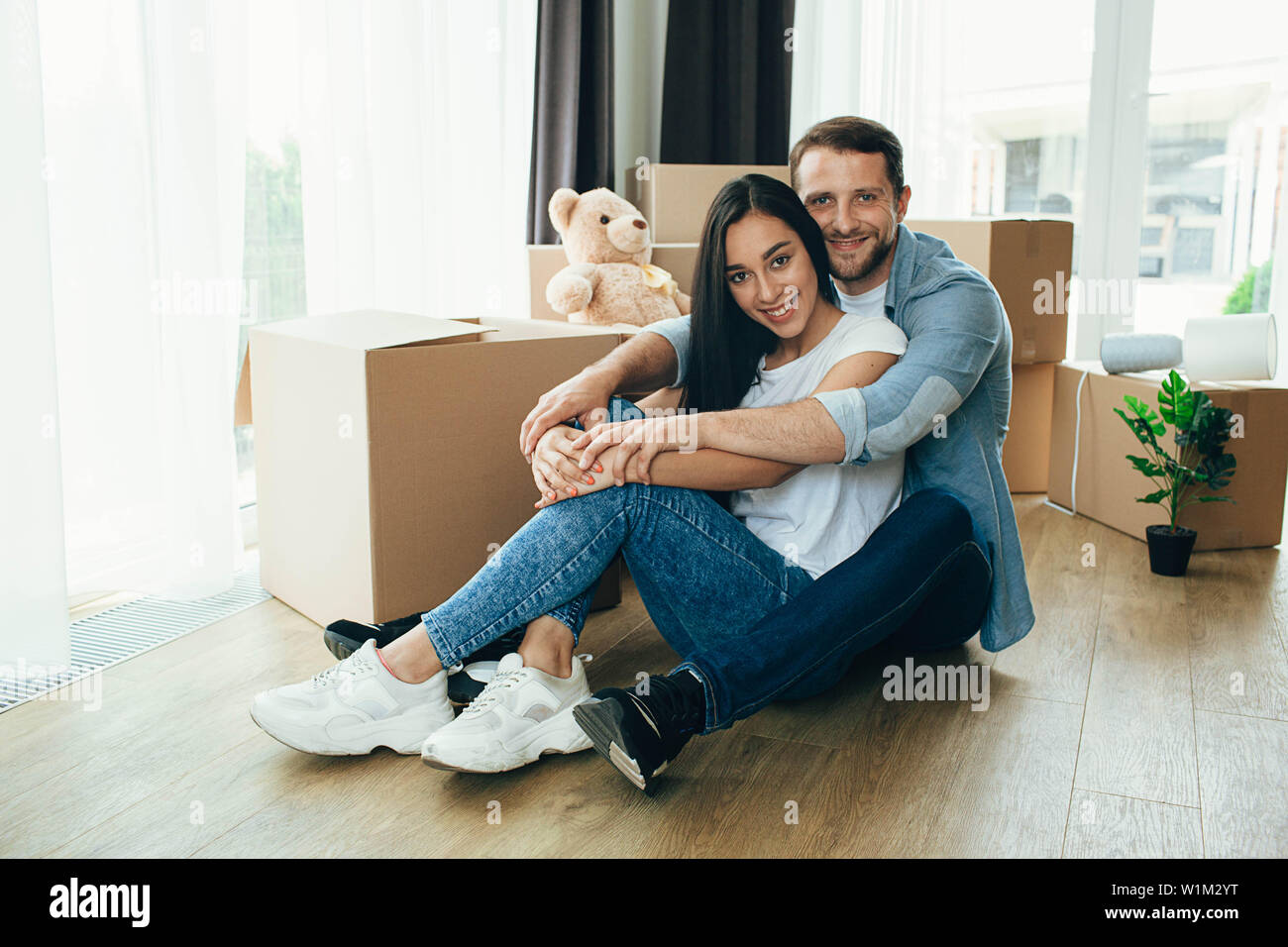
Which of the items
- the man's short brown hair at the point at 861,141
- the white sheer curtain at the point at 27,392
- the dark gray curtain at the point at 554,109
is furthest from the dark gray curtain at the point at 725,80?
the white sheer curtain at the point at 27,392

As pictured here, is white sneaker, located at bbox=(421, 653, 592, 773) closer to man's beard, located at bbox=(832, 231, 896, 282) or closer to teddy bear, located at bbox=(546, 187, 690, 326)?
man's beard, located at bbox=(832, 231, 896, 282)

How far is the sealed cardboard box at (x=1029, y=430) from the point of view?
276 centimetres

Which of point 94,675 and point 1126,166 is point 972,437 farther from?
point 1126,166

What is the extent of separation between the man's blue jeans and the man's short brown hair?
1.53 feet

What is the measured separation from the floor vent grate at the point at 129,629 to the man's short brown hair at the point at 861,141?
1199mm

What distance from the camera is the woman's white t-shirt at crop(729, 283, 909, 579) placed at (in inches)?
55.6

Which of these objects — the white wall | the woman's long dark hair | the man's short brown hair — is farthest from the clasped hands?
the white wall

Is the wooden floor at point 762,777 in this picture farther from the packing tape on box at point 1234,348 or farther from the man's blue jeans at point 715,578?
the packing tape on box at point 1234,348

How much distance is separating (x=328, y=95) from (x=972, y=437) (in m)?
1.40

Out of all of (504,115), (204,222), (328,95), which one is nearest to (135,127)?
(204,222)

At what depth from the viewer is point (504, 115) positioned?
2.64 metres
